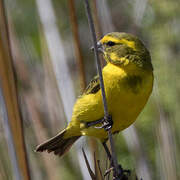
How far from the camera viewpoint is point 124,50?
6.70 feet

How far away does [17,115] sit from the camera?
1.69 meters

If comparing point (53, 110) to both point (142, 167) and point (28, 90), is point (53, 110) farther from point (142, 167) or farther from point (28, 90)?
point (142, 167)

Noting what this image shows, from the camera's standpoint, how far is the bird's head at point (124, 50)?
2.01m

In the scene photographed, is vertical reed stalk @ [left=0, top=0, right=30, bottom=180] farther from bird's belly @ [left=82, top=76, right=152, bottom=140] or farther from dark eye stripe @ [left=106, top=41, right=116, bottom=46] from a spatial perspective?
dark eye stripe @ [left=106, top=41, right=116, bottom=46]

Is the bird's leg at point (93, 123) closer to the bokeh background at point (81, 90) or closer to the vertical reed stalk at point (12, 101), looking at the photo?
the bokeh background at point (81, 90)

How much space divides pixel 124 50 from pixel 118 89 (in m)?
0.27

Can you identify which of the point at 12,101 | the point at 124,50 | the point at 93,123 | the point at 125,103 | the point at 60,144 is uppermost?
the point at 124,50

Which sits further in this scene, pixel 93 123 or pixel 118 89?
pixel 93 123

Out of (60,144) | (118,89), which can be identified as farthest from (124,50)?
(60,144)

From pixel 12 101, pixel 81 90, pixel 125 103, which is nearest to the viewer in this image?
pixel 12 101

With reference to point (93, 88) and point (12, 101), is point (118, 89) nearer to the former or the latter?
point (93, 88)

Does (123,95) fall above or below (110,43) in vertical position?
below

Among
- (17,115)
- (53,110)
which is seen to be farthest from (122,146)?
(17,115)

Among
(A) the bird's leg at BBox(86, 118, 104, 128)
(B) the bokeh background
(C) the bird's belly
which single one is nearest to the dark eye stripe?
(B) the bokeh background
